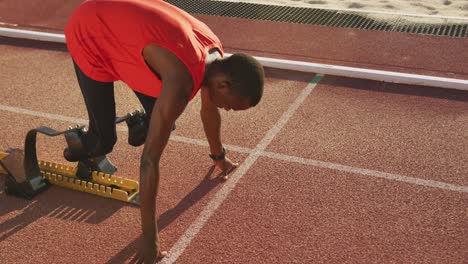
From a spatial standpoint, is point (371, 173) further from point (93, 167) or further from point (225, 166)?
point (93, 167)

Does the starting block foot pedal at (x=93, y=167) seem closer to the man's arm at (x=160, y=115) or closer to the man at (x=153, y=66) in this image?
the man at (x=153, y=66)

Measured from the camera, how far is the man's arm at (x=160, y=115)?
300 centimetres

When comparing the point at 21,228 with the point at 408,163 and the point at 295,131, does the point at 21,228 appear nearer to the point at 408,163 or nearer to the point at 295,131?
the point at 295,131

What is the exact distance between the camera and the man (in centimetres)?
309

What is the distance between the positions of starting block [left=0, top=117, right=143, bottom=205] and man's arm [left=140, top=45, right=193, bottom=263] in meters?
1.24

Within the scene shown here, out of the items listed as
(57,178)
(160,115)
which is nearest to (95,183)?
(57,178)

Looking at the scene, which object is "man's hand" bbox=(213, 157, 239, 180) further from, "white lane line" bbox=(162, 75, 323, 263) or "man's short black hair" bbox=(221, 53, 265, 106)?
"man's short black hair" bbox=(221, 53, 265, 106)

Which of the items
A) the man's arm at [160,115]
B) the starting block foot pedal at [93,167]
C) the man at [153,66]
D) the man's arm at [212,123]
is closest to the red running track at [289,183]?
the starting block foot pedal at [93,167]

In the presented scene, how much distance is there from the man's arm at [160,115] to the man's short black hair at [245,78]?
10.0 inches

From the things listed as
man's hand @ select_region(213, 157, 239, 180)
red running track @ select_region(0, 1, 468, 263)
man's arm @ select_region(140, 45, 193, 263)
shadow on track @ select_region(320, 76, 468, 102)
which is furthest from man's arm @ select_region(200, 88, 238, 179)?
shadow on track @ select_region(320, 76, 468, 102)

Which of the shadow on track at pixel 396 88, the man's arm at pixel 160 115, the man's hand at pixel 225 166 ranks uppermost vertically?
the man's arm at pixel 160 115

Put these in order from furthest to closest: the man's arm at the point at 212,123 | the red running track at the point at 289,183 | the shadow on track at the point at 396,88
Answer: the shadow on track at the point at 396,88 < the man's arm at the point at 212,123 < the red running track at the point at 289,183

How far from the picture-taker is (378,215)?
4.17 metres

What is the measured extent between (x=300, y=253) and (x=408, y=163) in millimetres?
1683
